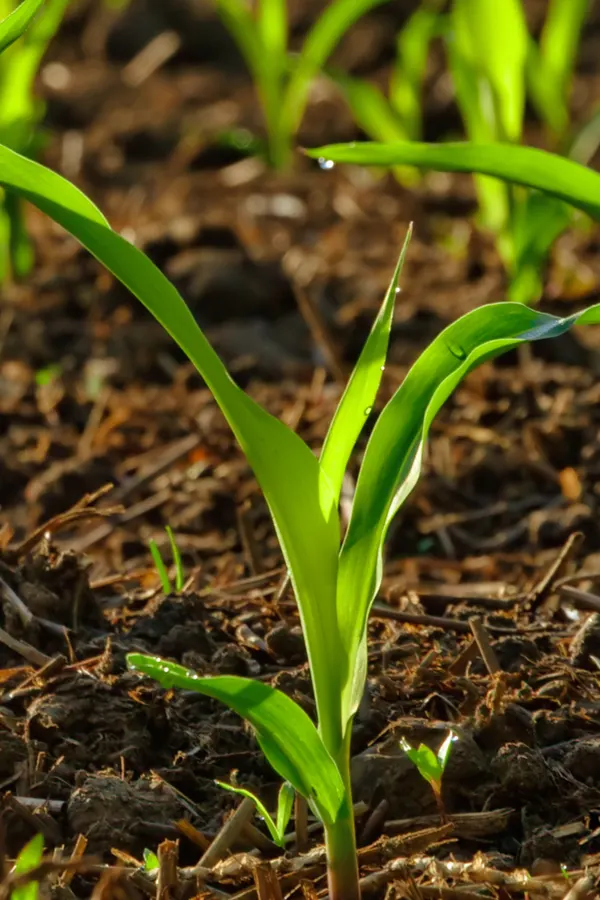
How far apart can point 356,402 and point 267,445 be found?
0.34ft

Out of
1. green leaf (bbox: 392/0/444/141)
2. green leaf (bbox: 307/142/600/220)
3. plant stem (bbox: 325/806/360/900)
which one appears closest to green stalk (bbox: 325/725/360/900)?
plant stem (bbox: 325/806/360/900)

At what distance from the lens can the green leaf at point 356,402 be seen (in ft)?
3.60

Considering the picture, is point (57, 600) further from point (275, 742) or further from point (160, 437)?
point (160, 437)

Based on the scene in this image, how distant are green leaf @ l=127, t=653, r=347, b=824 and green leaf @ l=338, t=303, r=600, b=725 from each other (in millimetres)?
50

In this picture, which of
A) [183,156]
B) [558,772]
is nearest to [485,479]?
[558,772]

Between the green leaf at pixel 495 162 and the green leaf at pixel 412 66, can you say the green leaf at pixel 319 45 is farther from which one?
the green leaf at pixel 495 162

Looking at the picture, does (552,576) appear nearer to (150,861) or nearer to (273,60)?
(150,861)

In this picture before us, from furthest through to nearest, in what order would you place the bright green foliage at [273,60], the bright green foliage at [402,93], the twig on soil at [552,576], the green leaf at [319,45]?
the bright green foliage at [273,60] < the bright green foliage at [402,93] < the green leaf at [319,45] < the twig on soil at [552,576]

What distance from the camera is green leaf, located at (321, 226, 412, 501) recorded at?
1097 mm

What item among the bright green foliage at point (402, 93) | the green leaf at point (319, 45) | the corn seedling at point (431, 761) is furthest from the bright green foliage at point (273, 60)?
the corn seedling at point (431, 761)

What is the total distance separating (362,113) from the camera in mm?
3490

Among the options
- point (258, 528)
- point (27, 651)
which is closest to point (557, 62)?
point (258, 528)

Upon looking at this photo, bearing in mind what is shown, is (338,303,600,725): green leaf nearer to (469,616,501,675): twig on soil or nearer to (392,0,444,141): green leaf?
(469,616,501,675): twig on soil

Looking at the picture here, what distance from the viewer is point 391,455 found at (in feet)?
3.56
